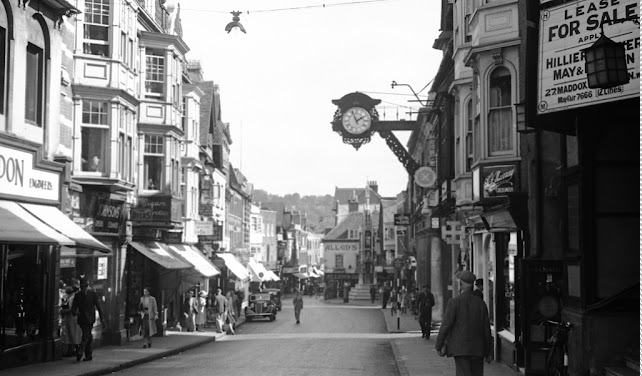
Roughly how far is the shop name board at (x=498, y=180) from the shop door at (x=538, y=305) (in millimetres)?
3123

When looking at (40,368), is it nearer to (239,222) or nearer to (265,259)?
(239,222)

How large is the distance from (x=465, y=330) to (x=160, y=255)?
21.6m

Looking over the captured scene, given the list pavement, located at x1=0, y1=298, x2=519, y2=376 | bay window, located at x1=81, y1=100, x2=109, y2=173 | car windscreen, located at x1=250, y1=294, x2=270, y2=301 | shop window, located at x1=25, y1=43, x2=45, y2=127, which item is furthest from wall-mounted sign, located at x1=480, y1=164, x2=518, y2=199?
car windscreen, located at x1=250, y1=294, x2=270, y2=301

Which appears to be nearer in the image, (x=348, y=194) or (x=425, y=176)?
(x=425, y=176)

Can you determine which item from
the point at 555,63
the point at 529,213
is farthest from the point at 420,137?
the point at 555,63

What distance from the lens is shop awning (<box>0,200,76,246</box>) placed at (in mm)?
17062

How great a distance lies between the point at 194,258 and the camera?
3766 centimetres

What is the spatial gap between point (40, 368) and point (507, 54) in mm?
12310

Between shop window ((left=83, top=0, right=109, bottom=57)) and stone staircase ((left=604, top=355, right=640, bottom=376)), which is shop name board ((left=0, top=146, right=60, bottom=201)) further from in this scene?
stone staircase ((left=604, top=355, right=640, bottom=376))

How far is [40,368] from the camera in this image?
64.1 ft

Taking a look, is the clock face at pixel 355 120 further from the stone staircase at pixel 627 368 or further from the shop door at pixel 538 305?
the stone staircase at pixel 627 368

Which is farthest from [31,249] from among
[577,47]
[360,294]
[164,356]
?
[360,294]

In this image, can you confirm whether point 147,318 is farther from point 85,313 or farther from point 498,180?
point 498,180

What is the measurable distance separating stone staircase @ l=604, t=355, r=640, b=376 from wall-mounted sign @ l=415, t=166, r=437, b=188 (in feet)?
77.4
